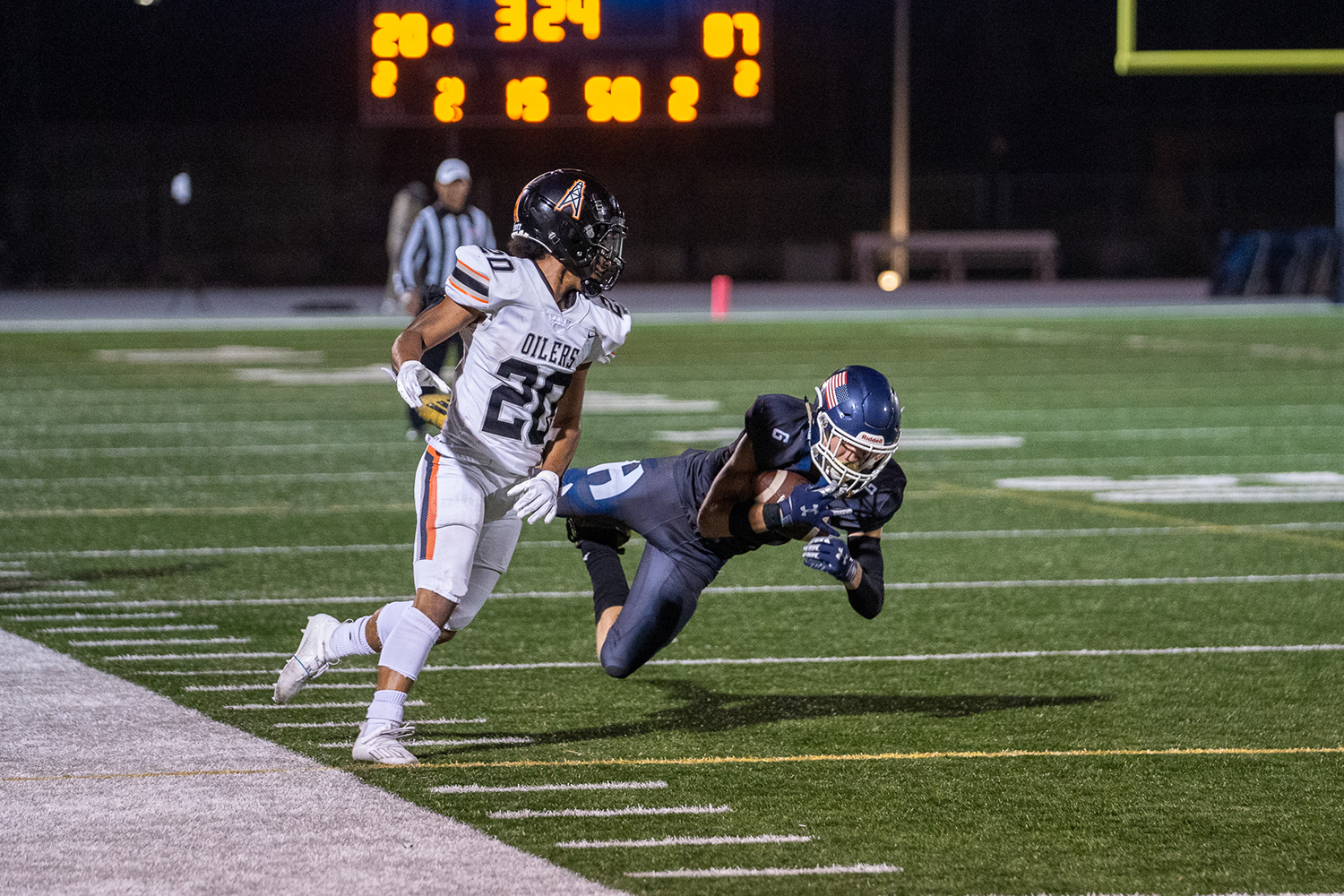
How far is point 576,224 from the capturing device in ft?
17.0

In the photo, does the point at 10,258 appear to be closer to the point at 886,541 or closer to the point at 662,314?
the point at 662,314

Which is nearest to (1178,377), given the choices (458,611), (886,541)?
(886,541)

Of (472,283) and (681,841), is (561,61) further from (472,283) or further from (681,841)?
(681,841)

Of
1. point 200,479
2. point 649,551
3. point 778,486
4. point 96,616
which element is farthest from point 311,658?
point 200,479

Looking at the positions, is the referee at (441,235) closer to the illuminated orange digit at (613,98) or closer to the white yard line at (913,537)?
the white yard line at (913,537)

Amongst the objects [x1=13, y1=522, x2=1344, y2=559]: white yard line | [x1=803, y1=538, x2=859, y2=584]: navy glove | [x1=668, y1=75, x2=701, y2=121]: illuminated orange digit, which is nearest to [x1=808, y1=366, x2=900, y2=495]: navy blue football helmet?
[x1=803, y1=538, x2=859, y2=584]: navy glove

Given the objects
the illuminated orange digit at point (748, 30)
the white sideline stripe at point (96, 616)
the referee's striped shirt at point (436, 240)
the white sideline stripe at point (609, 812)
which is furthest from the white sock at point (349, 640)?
the illuminated orange digit at point (748, 30)

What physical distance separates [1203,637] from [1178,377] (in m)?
11.1

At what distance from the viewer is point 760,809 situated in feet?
15.6

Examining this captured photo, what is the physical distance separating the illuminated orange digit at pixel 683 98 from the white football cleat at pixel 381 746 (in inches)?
791

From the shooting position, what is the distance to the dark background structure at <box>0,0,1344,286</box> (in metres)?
35.0

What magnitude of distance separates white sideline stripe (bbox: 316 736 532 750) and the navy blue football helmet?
1.11 m

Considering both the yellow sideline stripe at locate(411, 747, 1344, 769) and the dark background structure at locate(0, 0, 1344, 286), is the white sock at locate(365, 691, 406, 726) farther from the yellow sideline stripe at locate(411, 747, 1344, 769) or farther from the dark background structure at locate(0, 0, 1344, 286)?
the dark background structure at locate(0, 0, 1344, 286)

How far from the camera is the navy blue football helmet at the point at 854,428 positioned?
505cm
